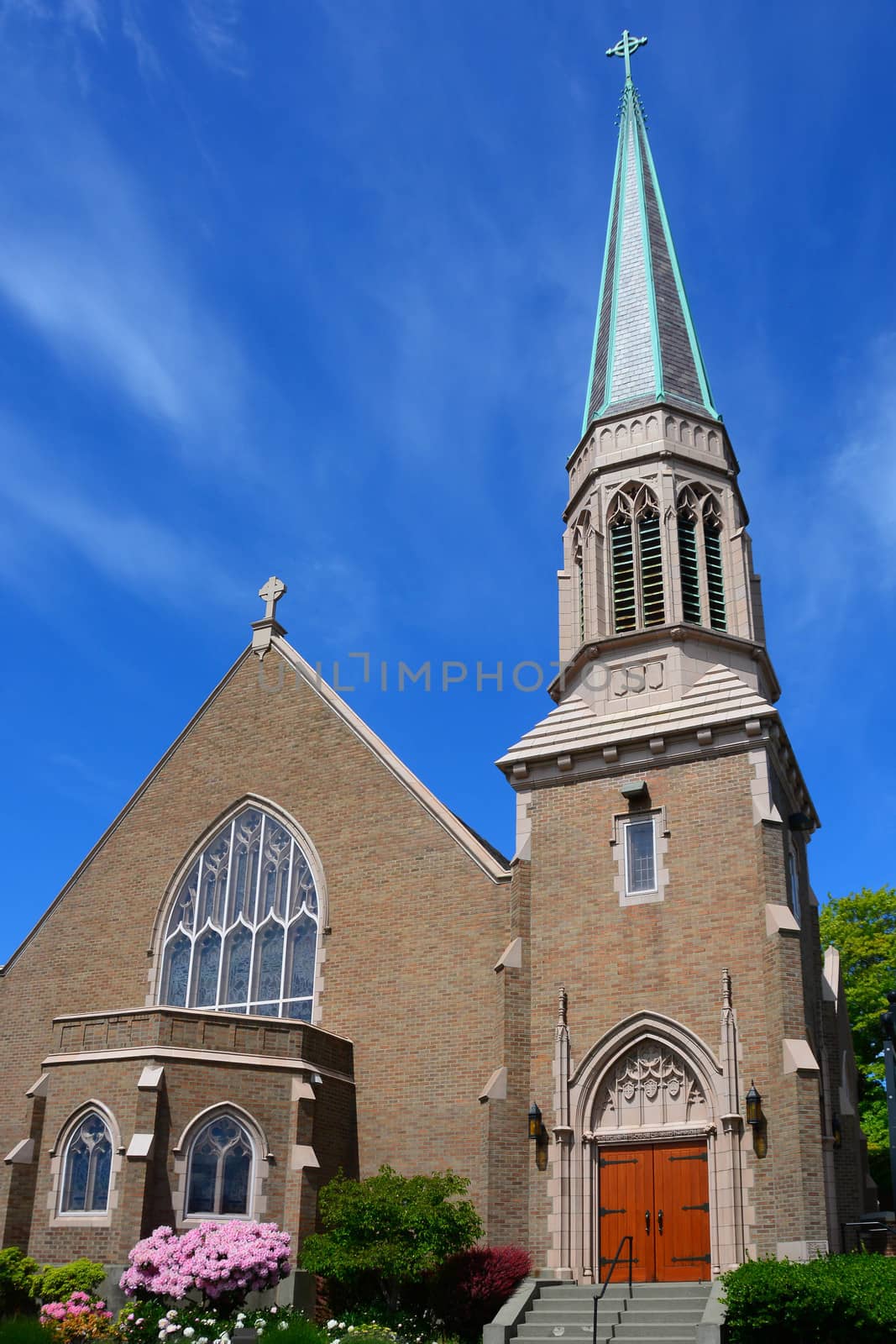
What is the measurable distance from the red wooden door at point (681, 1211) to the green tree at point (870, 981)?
17.6m

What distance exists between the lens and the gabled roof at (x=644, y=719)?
67.1 feet

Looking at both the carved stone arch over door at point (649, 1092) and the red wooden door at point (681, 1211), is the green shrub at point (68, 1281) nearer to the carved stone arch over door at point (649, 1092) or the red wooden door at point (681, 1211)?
the carved stone arch over door at point (649, 1092)

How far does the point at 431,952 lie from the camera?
21688mm

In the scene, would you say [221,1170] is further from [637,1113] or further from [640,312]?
[640,312]

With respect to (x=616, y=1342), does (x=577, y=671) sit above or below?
above

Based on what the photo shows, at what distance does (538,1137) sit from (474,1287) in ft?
7.60

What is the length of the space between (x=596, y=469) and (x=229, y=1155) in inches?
538

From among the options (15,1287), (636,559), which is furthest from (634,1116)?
(636,559)

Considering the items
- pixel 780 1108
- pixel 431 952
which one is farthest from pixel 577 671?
pixel 780 1108

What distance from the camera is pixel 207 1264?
56.0ft

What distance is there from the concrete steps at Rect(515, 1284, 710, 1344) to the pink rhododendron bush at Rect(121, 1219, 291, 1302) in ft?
11.4

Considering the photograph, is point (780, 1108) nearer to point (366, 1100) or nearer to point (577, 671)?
point (366, 1100)

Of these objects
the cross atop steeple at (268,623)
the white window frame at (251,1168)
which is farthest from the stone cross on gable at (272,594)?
the white window frame at (251,1168)

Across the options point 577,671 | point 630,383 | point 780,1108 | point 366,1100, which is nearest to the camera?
point 780,1108
